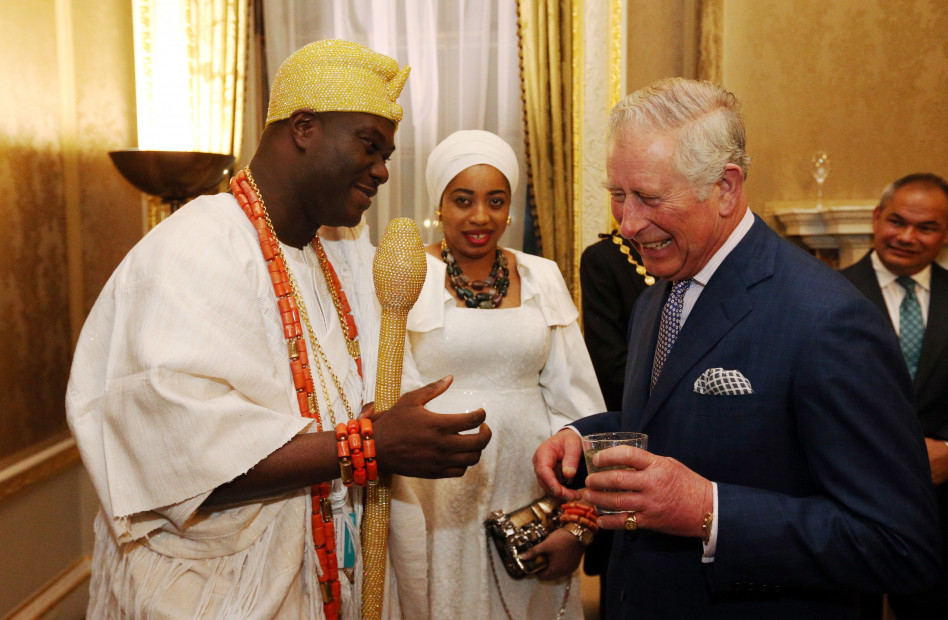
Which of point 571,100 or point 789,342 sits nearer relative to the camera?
point 789,342

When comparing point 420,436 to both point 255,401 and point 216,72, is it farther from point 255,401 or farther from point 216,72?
point 216,72

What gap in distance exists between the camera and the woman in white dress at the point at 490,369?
8.98 ft

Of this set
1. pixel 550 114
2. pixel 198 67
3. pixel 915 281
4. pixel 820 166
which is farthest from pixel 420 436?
pixel 820 166

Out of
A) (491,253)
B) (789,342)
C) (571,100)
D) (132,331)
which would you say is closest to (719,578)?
(789,342)

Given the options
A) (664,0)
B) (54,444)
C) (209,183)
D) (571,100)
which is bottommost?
(54,444)

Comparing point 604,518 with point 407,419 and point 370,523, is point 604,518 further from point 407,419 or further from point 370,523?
point 370,523

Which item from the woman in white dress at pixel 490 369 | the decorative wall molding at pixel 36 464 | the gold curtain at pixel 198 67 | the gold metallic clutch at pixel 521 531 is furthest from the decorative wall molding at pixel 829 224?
the decorative wall molding at pixel 36 464

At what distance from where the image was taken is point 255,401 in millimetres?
1604

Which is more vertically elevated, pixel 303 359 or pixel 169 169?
pixel 169 169

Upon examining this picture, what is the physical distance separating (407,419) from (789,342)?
2.50 feet

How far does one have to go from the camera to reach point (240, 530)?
1.62m

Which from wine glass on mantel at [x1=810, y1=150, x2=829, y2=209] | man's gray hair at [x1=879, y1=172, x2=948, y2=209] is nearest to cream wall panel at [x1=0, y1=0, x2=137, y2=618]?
man's gray hair at [x1=879, y1=172, x2=948, y2=209]

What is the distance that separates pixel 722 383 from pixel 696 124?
543 millimetres

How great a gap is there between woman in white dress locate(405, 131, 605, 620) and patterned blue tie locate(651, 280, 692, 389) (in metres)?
1.02
